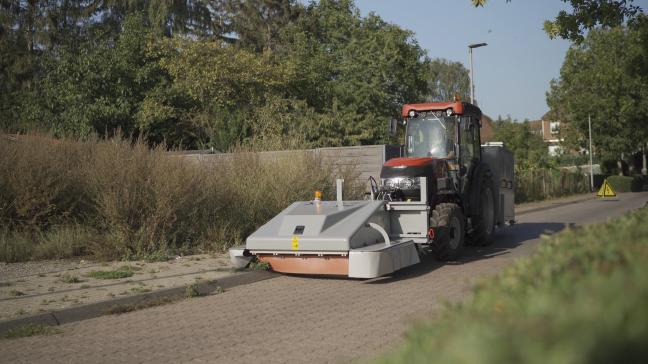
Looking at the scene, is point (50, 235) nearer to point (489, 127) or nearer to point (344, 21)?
point (344, 21)

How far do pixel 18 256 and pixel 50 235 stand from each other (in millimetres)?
714

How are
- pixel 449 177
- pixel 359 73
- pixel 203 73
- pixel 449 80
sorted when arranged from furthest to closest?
pixel 449 80
pixel 359 73
pixel 203 73
pixel 449 177

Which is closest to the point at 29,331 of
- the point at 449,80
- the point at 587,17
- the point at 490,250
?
the point at 490,250

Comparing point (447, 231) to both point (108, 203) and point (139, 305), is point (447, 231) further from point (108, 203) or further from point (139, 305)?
point (108, 203)

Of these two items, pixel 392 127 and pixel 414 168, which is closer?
pixel 414 168

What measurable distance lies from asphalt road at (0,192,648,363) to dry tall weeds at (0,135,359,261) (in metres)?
2.99

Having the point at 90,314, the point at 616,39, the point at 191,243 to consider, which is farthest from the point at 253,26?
the point at 90,314

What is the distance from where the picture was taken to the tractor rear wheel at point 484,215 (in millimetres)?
12695

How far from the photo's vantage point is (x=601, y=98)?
48.1 meters

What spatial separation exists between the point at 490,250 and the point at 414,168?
117 inches

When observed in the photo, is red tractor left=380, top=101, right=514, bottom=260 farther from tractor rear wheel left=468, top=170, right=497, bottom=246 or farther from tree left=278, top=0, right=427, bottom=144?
tree left=278, top=0, right=427, bottom=144

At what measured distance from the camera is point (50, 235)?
11680mm

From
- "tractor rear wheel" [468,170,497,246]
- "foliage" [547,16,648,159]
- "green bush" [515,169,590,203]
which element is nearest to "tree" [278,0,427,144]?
"green bush" [515,169,590,203]

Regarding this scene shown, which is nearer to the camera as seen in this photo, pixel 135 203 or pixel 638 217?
pixel 638 217
